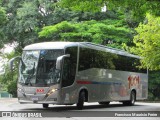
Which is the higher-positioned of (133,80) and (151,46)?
(151,46)

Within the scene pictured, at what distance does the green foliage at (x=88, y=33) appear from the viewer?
37719mm

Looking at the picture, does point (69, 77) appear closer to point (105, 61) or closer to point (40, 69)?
point (40, 69)

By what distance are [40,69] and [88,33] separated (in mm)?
18907

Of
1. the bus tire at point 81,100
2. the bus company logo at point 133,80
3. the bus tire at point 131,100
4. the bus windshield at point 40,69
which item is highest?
the bus windshield at point 40,69

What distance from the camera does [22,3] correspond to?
42.8m

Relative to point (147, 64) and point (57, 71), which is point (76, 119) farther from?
point (147, 64)

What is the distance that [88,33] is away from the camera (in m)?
37.7

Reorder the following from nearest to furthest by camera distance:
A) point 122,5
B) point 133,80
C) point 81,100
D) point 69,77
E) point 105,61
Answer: point 122,5 → point 69,77 → point 81,100 → point 105,61 → point 133,80

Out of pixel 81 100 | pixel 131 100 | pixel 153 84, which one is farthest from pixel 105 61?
pixel 153 84

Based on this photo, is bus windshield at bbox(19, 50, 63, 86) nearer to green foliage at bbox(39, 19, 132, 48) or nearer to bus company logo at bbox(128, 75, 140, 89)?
bus company logo at bbox(128, 75, 140, 89)

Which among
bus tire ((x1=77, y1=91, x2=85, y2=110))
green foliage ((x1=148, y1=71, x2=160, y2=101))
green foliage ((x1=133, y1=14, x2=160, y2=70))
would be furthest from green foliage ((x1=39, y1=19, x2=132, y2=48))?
bus tire ((x1=77, y1=91, x2=85, y2=110))

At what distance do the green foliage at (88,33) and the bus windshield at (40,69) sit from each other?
17.8 meters

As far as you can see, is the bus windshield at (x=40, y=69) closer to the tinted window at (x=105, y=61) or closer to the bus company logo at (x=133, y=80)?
the tinted window at (x=105, y=61)

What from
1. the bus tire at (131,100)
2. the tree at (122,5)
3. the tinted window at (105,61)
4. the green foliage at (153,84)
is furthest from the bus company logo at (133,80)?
the green foliage at (153,84)
